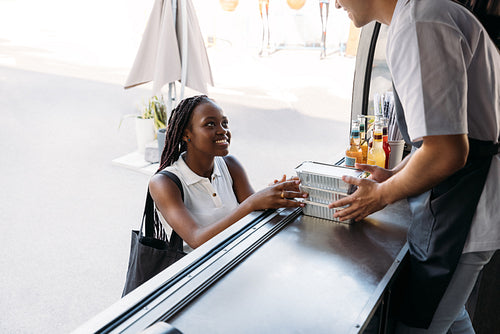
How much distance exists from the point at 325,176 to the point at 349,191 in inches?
3.5

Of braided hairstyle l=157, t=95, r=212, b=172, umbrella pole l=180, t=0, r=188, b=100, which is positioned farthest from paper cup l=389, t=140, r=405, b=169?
umbrella pole l=180, t=0, r=188, b=100

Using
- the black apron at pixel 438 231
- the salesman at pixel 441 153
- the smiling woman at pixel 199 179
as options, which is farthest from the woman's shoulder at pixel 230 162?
the black apron at pixel 438 231

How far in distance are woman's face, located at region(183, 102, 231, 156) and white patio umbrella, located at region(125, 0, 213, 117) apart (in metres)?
2.35

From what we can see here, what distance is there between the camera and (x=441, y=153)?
1104mm

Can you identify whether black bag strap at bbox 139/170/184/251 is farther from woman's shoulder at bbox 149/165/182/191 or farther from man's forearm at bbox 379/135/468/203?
man's forearm at bbox 379/135/468/203

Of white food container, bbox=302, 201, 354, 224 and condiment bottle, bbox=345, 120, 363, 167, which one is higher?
condiment bottle, bbox=345, 120, 363, 167

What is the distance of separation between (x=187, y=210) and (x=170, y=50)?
2750 millimetres

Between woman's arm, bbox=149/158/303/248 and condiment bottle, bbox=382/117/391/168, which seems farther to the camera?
condiment bottle, bbox=382/117/391/168

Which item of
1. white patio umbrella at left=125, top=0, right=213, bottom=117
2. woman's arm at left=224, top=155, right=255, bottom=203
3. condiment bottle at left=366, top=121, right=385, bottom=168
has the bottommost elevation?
woman's arm at left=224, top=155, right=255, bottom=203

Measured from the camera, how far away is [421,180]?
3.83 feet

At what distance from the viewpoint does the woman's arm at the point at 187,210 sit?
1573 mm

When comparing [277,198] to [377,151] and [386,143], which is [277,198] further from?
[386,143]

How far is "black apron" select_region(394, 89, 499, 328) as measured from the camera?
120 cm

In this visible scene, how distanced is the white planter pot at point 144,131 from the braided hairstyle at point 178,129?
3078 millimetres
